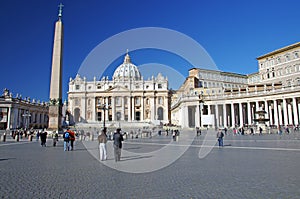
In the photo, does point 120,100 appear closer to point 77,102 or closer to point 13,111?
point 77,102

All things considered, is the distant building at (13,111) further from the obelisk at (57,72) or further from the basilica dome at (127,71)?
the basilica dome at (127,71)

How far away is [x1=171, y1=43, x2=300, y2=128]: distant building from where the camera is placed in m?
35.2

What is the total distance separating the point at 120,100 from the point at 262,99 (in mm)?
42691

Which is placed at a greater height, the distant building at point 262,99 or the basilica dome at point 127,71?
the basilica dome at point 127,71

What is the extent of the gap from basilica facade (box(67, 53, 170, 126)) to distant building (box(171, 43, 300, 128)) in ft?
56.9

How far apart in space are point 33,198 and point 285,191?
4.26 metres

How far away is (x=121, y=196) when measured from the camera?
3.90 meters

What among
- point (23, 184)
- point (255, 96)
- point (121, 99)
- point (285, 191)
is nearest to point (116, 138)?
point (23, 184)

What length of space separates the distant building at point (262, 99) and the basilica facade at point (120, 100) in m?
17.3

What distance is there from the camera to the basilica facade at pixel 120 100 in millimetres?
69688

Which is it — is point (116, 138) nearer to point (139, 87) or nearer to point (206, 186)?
point (206, 186)

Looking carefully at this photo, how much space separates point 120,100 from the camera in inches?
2771

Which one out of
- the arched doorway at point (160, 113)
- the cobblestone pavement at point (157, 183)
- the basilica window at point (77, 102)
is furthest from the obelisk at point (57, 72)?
the basilica window at point (77, 102)

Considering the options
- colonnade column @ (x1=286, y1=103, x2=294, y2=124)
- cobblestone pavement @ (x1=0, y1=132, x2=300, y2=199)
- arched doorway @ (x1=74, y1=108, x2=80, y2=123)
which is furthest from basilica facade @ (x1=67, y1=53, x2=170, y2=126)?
cobblestone pavement @ (x1=0, y1=132, x2=300, y2=199)
